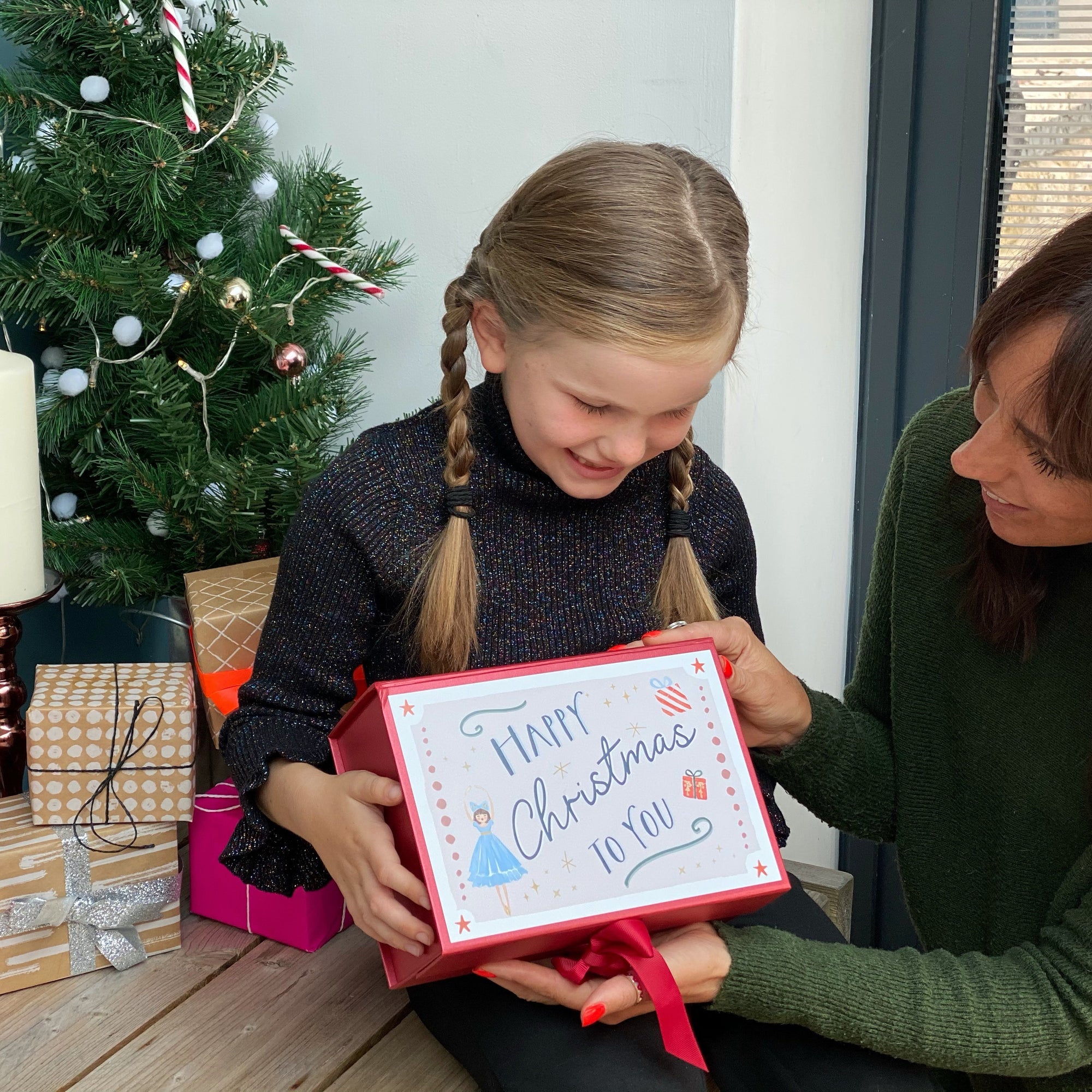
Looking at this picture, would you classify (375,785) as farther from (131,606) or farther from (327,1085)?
(131,606)

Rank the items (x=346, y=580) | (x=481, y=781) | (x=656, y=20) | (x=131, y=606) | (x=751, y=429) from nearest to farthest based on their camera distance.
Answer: (x=481, y=781) < (x=346, y=580) < (x=656, y=20) < (x=751, y=429) < (x=131, y=606)

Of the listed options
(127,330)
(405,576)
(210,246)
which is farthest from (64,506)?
(405,576)

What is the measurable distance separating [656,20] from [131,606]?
3.05ft

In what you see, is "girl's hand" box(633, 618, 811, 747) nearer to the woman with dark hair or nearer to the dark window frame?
the woman with dark hair

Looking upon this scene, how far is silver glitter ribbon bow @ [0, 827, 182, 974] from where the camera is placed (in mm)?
1048

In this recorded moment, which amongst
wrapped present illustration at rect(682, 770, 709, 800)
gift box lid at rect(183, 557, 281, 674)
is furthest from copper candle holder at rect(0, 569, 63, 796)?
wrapped present illustration at rect(682, 770, 709, 800)

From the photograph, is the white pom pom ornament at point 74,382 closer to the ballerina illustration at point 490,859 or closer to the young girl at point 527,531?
the young girl at point 527,531

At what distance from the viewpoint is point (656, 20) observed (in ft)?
3.99

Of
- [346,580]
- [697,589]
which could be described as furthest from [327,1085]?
[697,589]

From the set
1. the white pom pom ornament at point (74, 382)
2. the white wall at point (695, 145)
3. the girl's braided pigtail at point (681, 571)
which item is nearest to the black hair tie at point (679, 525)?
the girl's braided pigtail at point (681, 571)

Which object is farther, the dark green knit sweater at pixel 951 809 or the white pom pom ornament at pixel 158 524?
the white pom pom ornament at pixel 158 524

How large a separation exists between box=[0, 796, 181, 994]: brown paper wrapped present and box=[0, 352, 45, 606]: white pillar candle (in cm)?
22

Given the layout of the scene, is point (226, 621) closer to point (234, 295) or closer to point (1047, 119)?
point (234, 295)

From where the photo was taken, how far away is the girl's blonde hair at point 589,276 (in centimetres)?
86
